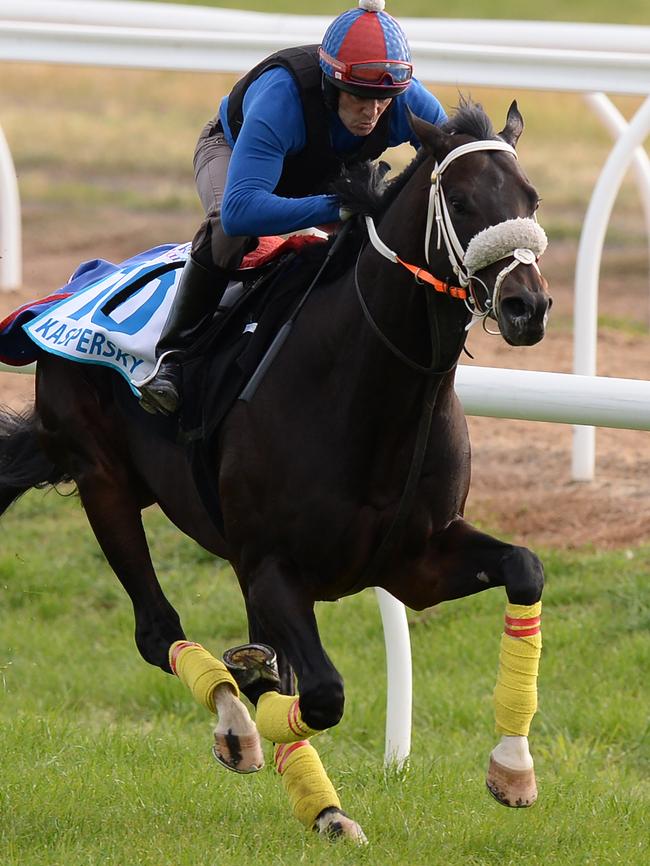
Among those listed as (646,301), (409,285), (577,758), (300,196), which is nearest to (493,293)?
(409,285)

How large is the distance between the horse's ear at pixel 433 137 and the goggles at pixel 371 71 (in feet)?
0.93

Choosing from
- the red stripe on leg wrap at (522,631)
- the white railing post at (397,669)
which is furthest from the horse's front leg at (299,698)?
the white railing post at (397,669)

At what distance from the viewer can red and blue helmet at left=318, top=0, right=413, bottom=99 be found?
405 cm

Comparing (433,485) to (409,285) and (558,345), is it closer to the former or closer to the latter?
(409,285)

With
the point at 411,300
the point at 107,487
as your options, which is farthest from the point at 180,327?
the point at 411,300

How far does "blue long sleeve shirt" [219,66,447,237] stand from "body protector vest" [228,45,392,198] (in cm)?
2

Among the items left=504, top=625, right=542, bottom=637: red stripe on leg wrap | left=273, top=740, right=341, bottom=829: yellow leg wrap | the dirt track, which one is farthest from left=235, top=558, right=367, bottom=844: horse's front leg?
the dirt track

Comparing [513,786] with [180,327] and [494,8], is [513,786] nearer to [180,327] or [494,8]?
[180,327]

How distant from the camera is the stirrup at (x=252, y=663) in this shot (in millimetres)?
4363

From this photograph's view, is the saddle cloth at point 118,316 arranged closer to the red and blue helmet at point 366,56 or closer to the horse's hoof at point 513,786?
the red and blue helmet at point 366,56

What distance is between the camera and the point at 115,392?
504 cm

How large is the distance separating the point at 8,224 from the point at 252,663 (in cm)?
455

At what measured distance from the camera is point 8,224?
8383mm

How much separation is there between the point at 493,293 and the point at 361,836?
1.58m
